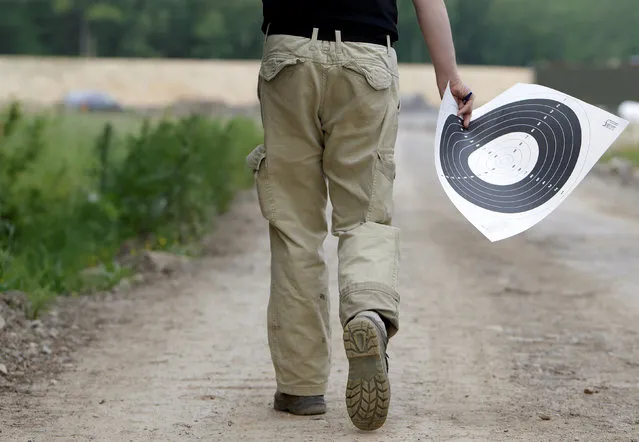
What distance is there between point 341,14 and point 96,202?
507 cm

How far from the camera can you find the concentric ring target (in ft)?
14.3

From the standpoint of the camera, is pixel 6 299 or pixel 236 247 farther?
pixel 236 247

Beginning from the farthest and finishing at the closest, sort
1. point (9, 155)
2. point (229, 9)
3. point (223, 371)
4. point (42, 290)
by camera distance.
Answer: point (229, 9), point (9, 155), point (42, 290), point (223, 371)

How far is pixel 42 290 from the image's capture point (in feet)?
22.0

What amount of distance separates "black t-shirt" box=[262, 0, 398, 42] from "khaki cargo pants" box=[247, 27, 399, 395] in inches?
2.3

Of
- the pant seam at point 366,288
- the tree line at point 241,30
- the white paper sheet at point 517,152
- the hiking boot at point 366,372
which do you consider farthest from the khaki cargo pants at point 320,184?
the tree line at point 241,30

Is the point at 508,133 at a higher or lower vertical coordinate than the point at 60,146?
higher

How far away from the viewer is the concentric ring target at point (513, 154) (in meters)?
4.37

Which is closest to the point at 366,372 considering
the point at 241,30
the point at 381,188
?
the point at 381,188

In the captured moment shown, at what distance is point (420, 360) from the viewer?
5.61m

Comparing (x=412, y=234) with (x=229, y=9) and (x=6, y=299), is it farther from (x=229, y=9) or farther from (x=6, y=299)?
(x=229, y=9)

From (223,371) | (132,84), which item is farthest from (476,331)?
(132,84)

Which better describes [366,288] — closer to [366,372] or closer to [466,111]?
[366,372]

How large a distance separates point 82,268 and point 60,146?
277 inches
